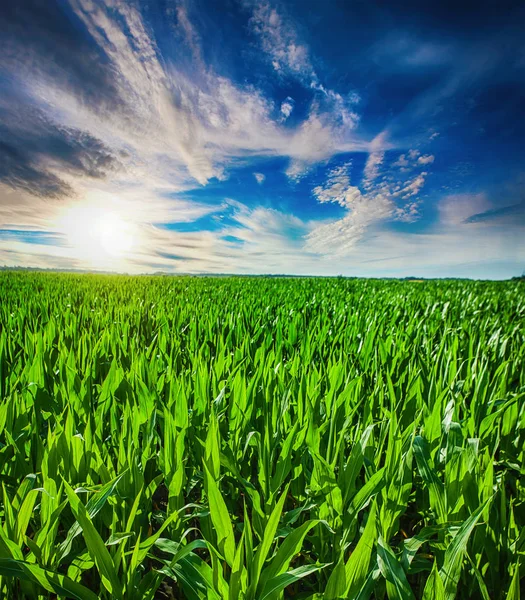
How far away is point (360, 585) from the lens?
29.8 inches

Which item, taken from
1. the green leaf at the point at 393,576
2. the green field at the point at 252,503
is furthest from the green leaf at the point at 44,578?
the green leaf at the point at 393,576

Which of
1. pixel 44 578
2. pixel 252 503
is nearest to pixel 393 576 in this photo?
pixel 252 503

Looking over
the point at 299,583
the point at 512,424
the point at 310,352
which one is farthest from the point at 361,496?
the point at 310,352

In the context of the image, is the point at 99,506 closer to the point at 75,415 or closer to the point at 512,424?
the point at 75,415

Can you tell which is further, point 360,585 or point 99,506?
point 99,506

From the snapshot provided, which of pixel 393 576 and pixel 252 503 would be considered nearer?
pixel 393 576

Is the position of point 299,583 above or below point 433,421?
below

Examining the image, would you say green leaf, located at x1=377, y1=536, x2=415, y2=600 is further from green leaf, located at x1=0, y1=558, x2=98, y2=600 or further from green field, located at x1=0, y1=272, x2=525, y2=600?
green leaf, located at x1=0, y1=558, x2=98, y2=600

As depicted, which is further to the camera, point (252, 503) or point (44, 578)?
point (252, 503)

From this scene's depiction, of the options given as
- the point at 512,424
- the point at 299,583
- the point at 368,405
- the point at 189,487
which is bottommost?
the point at 299,583

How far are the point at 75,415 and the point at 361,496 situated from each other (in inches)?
48.2

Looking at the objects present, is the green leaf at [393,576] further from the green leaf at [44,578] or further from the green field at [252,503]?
the green leaf at [44,578]

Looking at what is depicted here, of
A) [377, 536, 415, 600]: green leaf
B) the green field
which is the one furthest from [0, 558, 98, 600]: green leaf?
[377, 536, 415, 600]: green leaf

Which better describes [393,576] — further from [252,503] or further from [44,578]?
[44,578]
